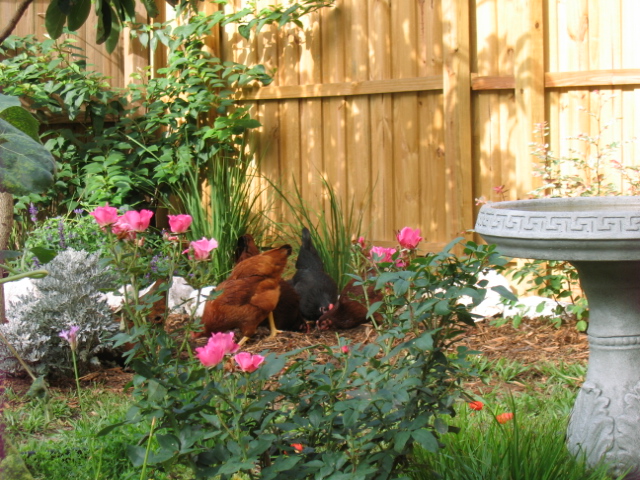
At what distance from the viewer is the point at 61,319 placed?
3.91m

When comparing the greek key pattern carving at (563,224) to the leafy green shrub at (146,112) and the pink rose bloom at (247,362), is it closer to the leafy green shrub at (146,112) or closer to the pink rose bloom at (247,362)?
the pink rose bloom at (247,362)

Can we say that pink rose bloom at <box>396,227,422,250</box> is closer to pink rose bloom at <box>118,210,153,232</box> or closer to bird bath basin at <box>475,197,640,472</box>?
bird bath basin at <box>475,197,640,472</box>

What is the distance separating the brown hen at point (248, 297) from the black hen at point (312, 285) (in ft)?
1.46

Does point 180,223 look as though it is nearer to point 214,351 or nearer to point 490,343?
point 214,351

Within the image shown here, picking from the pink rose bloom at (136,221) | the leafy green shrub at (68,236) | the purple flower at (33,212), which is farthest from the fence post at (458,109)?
the pink rose bloom at (136,221)

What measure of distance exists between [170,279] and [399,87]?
14.4 ft

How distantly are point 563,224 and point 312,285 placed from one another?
3.01 m

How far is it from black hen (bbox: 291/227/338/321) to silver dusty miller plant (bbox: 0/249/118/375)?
1.51m

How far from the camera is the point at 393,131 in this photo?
6.12m

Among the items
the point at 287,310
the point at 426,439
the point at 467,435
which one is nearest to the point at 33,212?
the point at 287,310

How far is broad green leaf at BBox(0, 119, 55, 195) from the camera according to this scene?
2.30 feet

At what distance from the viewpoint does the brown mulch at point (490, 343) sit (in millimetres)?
3971

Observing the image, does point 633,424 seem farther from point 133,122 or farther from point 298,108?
point 133,122

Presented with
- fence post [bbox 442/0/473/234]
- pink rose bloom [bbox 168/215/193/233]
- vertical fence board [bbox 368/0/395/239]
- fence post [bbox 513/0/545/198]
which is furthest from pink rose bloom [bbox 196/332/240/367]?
vertical fence board [bbox 368/0/395/239]
